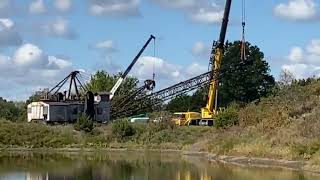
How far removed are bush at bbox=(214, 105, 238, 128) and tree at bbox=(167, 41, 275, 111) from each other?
3779cm

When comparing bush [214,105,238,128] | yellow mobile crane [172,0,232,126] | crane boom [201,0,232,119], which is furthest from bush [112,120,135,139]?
bush [214,105,238,128]

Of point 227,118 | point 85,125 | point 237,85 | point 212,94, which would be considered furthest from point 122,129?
point 237,85

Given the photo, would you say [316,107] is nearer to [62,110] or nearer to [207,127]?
[207,127]

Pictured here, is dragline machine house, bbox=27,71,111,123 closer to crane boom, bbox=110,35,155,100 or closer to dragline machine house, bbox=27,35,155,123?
dragline machine house, bbox=27,35,155,123

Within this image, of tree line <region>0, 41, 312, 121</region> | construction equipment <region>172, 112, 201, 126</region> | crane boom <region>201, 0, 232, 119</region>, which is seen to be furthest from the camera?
tree line <region>0, 41, 312, 121</region>

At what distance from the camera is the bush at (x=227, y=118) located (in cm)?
8338

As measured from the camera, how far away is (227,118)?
8450 centimetres

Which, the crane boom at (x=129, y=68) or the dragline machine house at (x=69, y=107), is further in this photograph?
the crane boom at (x=129, y=68)

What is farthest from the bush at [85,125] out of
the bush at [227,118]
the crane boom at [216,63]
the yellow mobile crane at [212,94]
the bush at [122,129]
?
the bush at [227,118]

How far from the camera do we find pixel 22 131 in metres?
96.6

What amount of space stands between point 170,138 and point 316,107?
2845 centimetres

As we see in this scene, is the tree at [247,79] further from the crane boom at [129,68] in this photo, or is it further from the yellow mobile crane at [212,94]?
the yellow mobile crane at [212,94]

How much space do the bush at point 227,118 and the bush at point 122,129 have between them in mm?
13822

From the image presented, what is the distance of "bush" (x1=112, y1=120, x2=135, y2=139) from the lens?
93.2 meters
